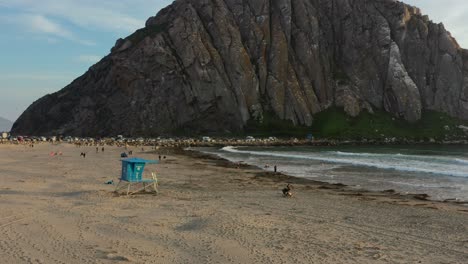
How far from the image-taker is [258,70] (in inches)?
6496

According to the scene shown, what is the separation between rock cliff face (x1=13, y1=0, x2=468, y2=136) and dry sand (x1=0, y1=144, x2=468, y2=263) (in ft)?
404

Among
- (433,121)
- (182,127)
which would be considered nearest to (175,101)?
(182,127)

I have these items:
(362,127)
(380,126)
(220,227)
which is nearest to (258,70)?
(362,127)

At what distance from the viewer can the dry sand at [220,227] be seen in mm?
13797

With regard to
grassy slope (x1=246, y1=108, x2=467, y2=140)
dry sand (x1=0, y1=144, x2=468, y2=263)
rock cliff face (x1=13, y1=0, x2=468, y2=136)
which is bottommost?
dry sand (x1=0, y1=144, x2=468, y2=263)

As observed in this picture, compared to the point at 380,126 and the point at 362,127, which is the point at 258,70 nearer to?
the point at 362,127

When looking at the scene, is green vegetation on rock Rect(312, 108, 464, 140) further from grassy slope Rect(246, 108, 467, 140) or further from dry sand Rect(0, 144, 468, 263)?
dry sand Rect(0, 144, 468, 263)

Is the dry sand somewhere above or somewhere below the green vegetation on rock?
below

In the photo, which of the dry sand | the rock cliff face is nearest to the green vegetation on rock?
the rock cliff face

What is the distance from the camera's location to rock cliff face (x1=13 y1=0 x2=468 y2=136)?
152625 millimetres

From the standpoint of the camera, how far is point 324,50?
602 ft

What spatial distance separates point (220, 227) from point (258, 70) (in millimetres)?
150040

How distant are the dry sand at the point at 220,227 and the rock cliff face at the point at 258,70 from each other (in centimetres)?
12322

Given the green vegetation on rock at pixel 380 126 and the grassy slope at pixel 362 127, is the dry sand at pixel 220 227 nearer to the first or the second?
the grassy slope at pixel 362 127
